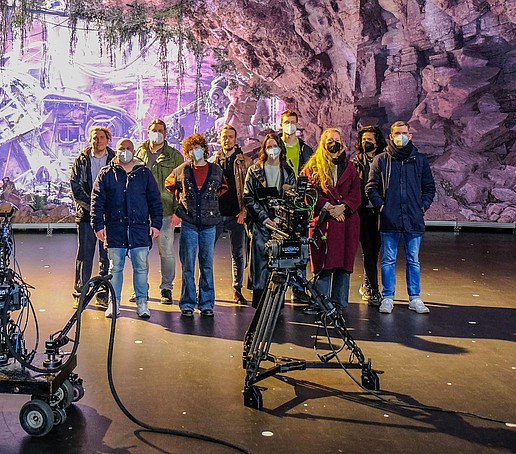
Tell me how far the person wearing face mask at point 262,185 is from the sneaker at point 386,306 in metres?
1.11

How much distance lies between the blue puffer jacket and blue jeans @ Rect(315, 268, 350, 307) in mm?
1437

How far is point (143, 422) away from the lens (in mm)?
3609

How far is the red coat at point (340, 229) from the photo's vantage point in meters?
5.79

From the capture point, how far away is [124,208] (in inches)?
225

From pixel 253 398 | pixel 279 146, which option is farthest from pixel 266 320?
pixel 279 146

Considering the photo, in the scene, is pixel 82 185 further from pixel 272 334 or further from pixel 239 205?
pixel 272 334

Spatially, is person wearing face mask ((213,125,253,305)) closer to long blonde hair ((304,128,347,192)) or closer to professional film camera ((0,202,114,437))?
long blonde hair ((304,128,347,192))

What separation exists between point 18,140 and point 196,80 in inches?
127

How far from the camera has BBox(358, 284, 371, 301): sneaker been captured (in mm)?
6496

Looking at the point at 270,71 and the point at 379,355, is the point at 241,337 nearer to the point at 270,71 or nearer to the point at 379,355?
the point at 379,355

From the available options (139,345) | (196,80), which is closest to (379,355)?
(139,345)

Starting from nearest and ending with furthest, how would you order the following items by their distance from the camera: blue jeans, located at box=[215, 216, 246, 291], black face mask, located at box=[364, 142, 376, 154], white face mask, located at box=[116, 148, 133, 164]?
white face mask, located at box=[116, 148, 133, 164] < black face mask, located at box=[364, 142, 376, 154] < blue jeans, located at box=[215, 216, 246, 291]

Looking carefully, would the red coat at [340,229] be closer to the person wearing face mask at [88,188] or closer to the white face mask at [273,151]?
the white face mask at [273,151]

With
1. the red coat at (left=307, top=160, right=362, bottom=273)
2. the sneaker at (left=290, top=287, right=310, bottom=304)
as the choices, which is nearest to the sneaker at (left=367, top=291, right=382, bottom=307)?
the sneaker at (left=290, top=287, right=310, bottom=304)
